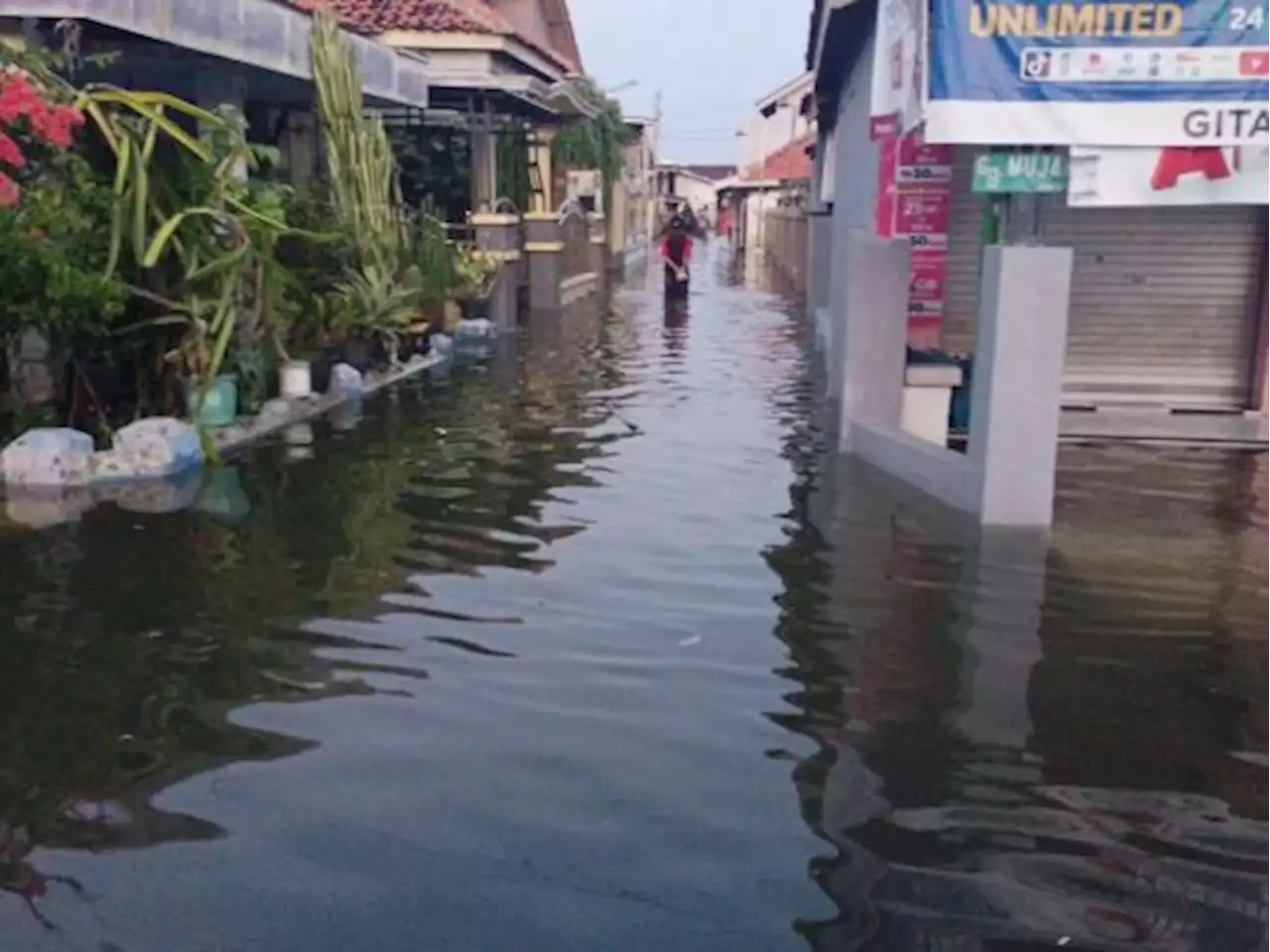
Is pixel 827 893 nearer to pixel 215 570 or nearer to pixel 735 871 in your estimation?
pixel 735 871

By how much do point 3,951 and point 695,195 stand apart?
320 feet

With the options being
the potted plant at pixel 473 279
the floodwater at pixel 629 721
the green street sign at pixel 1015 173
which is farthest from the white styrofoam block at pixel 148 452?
the potted plant at pixel 473 279

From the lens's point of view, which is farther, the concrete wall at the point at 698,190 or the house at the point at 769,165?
the concrete wall at the point at 698,190

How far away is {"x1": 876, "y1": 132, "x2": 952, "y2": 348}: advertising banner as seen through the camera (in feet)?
36.0

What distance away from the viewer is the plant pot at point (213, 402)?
32.5 ft

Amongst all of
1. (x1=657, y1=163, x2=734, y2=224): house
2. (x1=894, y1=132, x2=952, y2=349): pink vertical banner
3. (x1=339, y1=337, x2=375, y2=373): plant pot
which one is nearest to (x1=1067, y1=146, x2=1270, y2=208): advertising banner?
(x1=894, y1=132, x2=952, y2=349): pink vertical banner

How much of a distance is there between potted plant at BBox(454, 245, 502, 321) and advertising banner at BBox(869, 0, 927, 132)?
8.57 m

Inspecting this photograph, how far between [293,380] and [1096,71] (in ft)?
21.5

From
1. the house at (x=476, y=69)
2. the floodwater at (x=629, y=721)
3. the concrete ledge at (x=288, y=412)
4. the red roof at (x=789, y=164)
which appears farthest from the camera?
the red roof at (x=789, y=164)

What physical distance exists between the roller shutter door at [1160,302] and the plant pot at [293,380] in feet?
19.3

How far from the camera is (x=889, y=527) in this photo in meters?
8.28

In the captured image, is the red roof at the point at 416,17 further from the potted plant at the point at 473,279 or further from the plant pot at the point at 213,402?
the plant pot at the point at 213,402

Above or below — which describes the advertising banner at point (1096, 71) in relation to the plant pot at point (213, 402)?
above

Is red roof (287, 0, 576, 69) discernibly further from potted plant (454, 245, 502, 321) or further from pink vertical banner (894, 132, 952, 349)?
pink vertical banner (894, 132, 952, 349)
